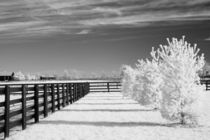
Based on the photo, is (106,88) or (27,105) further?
(106,88)

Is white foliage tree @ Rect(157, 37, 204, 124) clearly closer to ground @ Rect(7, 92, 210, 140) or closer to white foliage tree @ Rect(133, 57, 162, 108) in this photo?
ground @ Rect(7, 92, 210, 140)

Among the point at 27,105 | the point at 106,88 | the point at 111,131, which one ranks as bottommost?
the point at 111,131

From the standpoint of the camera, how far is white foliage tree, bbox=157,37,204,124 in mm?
11281

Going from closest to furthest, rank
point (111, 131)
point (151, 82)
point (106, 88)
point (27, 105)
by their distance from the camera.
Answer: point (111, 131) → point (151, 82) → point (27, 105) → point (106, 88)

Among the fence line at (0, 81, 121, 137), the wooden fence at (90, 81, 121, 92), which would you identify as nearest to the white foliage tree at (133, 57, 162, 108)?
the fence line at (0, 81, 121, 137)

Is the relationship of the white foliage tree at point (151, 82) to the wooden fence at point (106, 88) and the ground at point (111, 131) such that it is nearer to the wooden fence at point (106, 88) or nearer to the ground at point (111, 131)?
the ground at point (111, 131)

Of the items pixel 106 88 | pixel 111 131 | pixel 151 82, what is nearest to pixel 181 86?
pixel 111 131

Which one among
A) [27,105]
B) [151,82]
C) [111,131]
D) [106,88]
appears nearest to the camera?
[111,131]

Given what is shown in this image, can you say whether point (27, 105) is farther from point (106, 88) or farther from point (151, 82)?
point (106, 88)

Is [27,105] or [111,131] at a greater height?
[27,105]

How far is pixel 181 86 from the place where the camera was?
1146cm

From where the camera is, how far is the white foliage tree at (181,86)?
11.3 metres

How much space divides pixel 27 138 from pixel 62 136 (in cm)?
98

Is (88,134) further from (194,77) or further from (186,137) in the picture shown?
(194,77)
